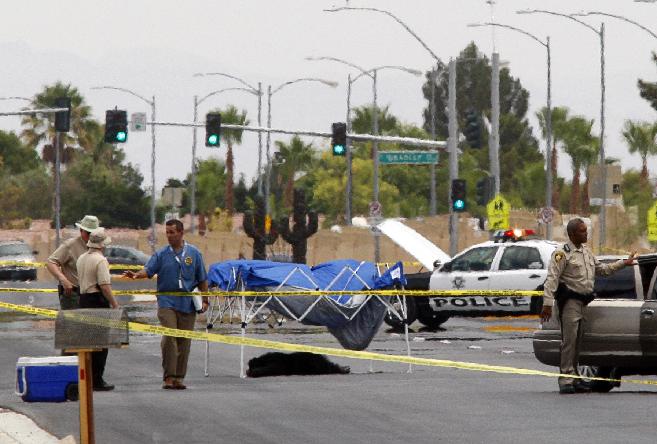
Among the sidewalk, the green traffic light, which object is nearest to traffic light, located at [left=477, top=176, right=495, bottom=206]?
the green traffic light

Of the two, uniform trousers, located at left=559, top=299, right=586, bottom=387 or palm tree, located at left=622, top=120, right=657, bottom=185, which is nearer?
uniform trousers, located at left=559, top=299, right=586, bottom=387

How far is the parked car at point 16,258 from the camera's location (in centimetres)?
6612

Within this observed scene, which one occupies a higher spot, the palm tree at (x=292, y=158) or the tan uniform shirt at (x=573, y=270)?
the palm tree at (x=292, y=158)

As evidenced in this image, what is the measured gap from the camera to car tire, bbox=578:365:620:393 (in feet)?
59.1

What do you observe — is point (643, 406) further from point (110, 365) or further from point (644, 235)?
point (644, 235)

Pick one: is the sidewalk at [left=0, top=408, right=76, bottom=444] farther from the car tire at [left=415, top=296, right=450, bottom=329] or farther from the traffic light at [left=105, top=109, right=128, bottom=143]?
the traffic light at [left=105, top=109, right=128, bottom=143]

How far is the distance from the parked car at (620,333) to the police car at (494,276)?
44.3ft

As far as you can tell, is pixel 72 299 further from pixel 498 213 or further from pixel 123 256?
pixel 123 256

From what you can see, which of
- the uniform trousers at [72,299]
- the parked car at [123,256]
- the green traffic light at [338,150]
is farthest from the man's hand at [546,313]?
the parked car at [123,256]

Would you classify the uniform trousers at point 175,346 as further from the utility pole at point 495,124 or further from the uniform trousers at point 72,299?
the utility pole at point 495,124

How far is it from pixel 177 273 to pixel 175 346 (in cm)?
75

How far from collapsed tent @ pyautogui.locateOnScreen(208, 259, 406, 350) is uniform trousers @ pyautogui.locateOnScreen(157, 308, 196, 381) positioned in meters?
2.67

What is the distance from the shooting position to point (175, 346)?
1839cm

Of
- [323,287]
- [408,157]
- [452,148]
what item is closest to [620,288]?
[323,287]
